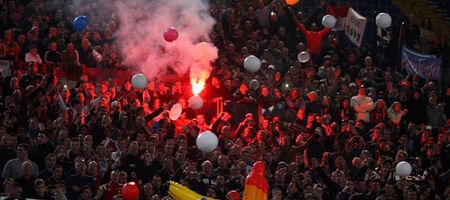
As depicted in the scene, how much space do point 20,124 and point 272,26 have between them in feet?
22.8

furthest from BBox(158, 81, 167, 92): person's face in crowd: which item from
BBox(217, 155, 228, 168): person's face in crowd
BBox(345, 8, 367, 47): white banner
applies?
BBox(345, 8, 367, 47): white banner

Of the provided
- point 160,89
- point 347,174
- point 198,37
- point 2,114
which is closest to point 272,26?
point 198,37

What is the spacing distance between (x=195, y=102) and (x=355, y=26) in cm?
530

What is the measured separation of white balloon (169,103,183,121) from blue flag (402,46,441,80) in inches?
238

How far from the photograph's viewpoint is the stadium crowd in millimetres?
16125

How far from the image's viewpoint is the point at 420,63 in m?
23.1

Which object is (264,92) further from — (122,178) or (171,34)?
(122,178)

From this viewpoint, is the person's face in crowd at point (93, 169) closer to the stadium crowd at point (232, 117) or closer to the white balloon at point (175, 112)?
the stadium crowd at point (232, 117)

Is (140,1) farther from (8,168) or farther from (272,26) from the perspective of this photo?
(8,168)

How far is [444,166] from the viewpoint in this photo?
18.9 metres

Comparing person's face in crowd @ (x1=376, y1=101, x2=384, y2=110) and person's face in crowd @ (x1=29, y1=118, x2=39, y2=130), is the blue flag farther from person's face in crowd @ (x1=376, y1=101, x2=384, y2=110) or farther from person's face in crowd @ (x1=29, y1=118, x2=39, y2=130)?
person's face in crowd @ (x1=29, y1=118, x2=39, y2=130)

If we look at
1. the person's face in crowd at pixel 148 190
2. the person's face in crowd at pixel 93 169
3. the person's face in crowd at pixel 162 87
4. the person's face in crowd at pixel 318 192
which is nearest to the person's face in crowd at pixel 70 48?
the person's face in crowd at pixel 162 87

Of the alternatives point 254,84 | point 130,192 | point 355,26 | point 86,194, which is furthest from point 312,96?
point 86,194

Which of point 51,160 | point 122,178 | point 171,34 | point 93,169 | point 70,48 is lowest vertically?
point 122,178
